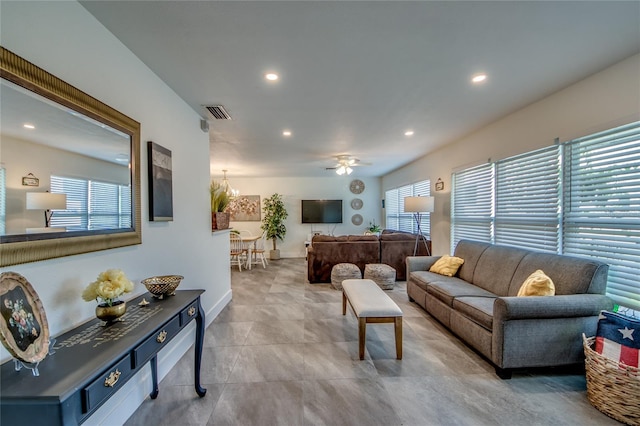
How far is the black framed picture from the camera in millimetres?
2049

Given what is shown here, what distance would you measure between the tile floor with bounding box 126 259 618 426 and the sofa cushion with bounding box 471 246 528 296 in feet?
2.50

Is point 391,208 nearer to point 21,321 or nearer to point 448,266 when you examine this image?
point 448,266

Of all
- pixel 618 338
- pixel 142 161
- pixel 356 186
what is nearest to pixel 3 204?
pixel 142 161

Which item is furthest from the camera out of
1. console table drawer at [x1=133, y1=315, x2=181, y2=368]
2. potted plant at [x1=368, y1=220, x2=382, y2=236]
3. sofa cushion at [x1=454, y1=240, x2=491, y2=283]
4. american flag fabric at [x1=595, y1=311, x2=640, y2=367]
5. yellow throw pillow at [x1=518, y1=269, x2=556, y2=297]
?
potted plant at [x1=368, y1=220, x2=382, y2=236]

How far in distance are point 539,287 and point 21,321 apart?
328cm

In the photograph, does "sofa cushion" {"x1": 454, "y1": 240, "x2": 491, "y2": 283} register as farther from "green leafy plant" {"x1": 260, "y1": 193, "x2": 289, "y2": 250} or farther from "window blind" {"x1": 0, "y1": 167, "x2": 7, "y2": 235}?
"green leafy plant" {"x1": 260, "y1": 193, "x2": 289, "y2": 250}

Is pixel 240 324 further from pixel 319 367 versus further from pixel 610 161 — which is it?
pixel 610 161

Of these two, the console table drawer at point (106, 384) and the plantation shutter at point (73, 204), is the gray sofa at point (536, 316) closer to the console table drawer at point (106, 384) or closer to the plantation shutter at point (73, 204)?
the console table drawer at point (106, 384)

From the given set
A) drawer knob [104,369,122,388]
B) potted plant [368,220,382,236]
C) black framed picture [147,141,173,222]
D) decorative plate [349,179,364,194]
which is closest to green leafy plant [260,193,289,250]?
decorative plate [349,179,364,194]

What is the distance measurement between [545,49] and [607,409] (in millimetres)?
2571

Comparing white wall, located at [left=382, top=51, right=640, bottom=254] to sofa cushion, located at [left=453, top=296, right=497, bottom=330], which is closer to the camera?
white wall, located at [left=382, top=51, right=640, bottom=254]

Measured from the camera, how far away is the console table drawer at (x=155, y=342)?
122cm

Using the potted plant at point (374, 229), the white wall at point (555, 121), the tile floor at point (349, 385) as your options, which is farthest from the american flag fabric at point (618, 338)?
the potted plant at point (374, 229)

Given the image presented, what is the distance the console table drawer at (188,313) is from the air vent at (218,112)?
6.73 feet
